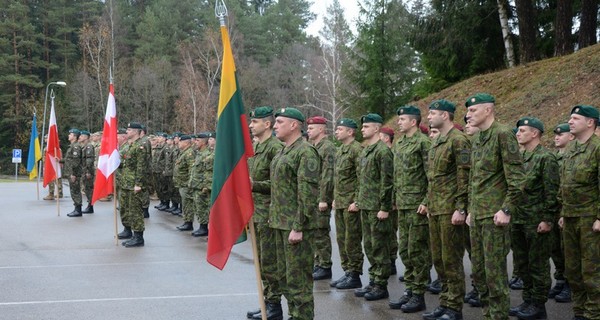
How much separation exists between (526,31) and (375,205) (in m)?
15.0

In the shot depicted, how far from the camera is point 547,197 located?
7105 mm

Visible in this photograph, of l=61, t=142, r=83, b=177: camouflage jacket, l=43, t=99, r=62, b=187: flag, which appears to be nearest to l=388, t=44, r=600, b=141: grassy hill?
l=61, t=142, r=83, b=177: camouflage jacket

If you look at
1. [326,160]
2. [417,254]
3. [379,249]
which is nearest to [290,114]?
[417,254]

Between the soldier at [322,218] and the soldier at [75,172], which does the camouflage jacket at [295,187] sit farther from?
the soldier at [75,172]

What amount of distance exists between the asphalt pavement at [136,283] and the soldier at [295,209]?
3.44 ft

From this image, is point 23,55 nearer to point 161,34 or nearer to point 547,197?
point 161,34

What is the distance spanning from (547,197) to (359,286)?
100 inches

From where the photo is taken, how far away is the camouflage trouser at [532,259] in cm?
660

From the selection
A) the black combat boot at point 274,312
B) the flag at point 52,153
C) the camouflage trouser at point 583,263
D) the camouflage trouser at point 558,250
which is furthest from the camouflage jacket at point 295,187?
the flag at point 52,153

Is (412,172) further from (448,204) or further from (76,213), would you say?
(76,213)

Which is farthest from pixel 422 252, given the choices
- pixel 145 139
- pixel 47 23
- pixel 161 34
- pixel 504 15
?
pixel 47 23

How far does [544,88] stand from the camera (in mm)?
17156

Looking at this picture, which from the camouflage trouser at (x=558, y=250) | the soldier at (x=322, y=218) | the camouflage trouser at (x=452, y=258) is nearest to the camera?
the camouflage trouser at (x=452, y=258)

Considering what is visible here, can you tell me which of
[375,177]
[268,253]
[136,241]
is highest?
[375,177]
